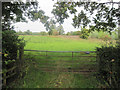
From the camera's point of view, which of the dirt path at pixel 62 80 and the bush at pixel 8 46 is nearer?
the bush at pixel 8 46

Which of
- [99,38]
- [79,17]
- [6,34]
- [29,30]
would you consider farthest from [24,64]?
[99,38]

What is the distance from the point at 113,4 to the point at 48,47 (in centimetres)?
457

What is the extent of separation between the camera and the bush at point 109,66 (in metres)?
3.28

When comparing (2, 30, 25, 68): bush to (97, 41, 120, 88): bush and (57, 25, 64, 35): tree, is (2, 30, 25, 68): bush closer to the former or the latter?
(57, 25, 64, 35): tree

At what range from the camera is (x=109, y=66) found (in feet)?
11.3

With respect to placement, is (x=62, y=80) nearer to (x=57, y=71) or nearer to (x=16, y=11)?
(x=57, y=71)

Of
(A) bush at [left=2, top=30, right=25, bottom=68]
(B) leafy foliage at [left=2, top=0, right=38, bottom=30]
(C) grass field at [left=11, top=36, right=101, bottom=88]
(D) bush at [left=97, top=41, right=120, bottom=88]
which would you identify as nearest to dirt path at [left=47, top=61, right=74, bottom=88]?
(C) grass field at [left=11, top=36, right=101, bottom=88]

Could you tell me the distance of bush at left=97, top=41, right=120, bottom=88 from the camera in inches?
129

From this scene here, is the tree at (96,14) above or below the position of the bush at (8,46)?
above

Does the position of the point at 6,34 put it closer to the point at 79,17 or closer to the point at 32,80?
the point at 32,80

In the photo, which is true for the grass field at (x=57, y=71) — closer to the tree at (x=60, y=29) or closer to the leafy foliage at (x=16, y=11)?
the tree at (x=60, y=29)

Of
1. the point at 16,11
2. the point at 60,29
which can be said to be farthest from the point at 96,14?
the point at 16,11

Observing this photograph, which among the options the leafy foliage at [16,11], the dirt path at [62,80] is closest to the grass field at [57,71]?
the dirt path at [62,80]

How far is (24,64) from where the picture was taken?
13.0 ft
